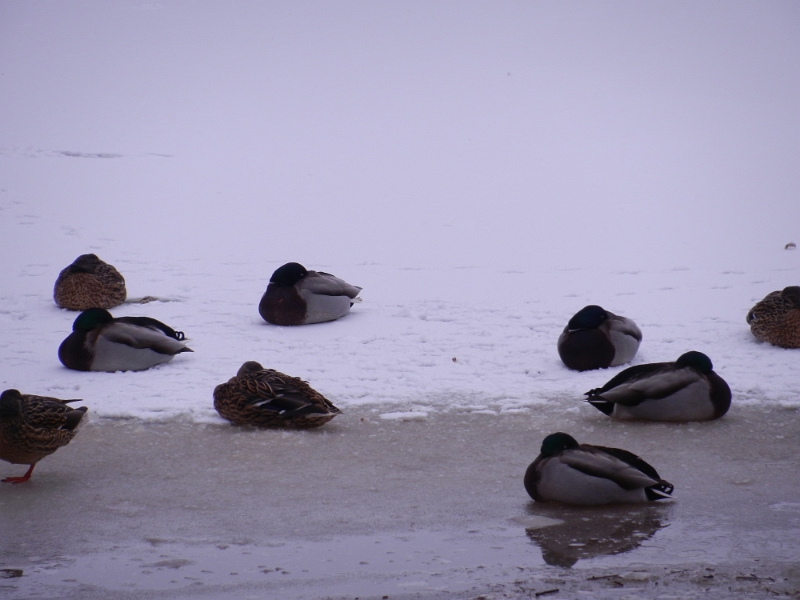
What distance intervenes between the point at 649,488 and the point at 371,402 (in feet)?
6.90

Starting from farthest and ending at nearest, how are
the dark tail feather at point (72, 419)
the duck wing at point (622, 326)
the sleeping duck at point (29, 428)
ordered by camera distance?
the duck wing at point (622, 326), the dark tail feather at point (72, 419), the sleeping duck at point (29, 428)

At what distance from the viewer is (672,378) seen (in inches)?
201

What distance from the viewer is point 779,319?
6.57 meters

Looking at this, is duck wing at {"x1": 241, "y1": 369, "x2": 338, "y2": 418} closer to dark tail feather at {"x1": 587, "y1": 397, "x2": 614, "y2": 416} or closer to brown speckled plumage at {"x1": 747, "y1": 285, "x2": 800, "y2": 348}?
dark tail feather at {"x1": 587, "y1": 397, "x2": 614, "y2": 416}

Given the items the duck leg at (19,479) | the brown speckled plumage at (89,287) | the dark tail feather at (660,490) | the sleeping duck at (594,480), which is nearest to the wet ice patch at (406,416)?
the sleeping duck at (594,480)

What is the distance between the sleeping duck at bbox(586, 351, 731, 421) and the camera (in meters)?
5.05

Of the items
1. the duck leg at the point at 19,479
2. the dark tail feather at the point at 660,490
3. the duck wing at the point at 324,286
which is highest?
the duck wing at the point at 324,286

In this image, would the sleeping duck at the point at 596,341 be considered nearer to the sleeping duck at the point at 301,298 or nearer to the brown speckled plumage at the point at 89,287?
the sleeping duck at the point at 301,298

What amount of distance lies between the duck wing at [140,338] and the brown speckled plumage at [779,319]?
421 cm

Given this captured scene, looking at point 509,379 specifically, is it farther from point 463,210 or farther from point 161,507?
point 463,210

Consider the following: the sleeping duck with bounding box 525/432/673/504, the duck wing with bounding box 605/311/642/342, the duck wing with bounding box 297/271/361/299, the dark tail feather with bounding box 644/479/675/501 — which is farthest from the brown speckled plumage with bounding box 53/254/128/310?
the dark tail feather with bounding box 644/479/675/501

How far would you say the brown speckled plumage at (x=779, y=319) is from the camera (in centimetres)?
650

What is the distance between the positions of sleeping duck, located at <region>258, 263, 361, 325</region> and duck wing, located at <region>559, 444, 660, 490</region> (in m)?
3.97

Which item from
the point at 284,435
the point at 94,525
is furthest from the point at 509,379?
the point at 94,525
